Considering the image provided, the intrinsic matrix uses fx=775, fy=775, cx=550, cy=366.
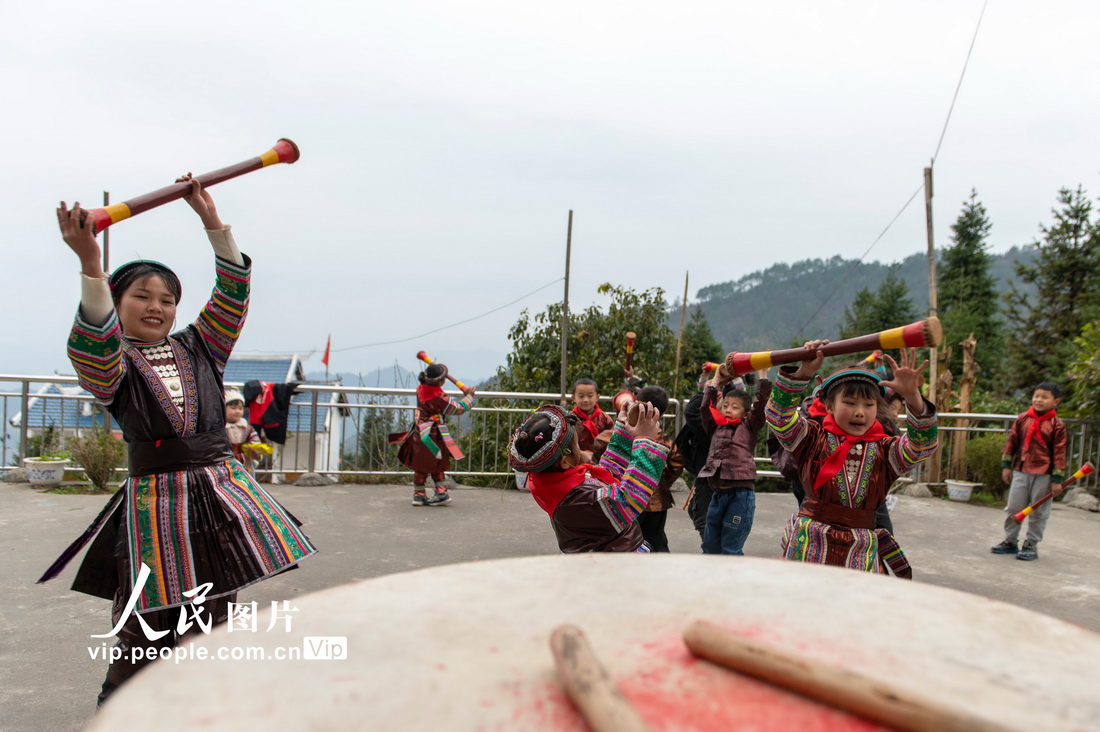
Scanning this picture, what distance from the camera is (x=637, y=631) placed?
1.20 metres

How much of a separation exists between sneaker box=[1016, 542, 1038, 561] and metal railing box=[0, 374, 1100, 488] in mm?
3225

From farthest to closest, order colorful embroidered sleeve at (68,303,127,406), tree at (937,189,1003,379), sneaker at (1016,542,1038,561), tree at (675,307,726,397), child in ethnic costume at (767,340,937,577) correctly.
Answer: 1. tree at (937,189,1003,379)
2. tree at (675,307,726,397)
3. sneaker at (1016,542,1038,561)
4. child in ethnic costume at (767,340,937,577)
5. colorful embroidered sleeve at (68,303,127,406)

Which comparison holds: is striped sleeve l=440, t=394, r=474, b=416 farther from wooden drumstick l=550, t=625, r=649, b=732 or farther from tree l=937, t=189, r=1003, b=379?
tree l=937, t=189, r=1003, b=379

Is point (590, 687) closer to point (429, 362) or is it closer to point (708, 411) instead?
point (708, 411)

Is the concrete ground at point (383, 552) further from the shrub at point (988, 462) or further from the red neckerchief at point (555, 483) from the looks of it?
the red neckerchief at point (555, 483)

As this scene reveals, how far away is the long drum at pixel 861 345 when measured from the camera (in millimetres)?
2484

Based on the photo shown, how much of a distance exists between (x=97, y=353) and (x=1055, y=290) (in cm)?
2302

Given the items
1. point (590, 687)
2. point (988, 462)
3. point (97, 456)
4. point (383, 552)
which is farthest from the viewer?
point (988, 462)

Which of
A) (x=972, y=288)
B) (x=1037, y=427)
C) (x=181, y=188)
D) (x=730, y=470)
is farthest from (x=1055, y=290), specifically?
(x=181, y=188)

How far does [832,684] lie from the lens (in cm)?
95

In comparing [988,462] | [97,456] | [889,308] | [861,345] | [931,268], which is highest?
[889,308]

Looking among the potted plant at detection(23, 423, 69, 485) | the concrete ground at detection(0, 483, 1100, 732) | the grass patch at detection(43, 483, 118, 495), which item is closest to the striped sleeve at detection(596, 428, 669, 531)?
the concrete ground at detection(0, 483, 1100, 732)

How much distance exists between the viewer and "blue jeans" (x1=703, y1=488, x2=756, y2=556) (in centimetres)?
449

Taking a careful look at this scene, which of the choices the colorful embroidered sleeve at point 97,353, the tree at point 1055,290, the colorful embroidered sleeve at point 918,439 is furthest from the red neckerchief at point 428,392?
the tree at point 1055,290
